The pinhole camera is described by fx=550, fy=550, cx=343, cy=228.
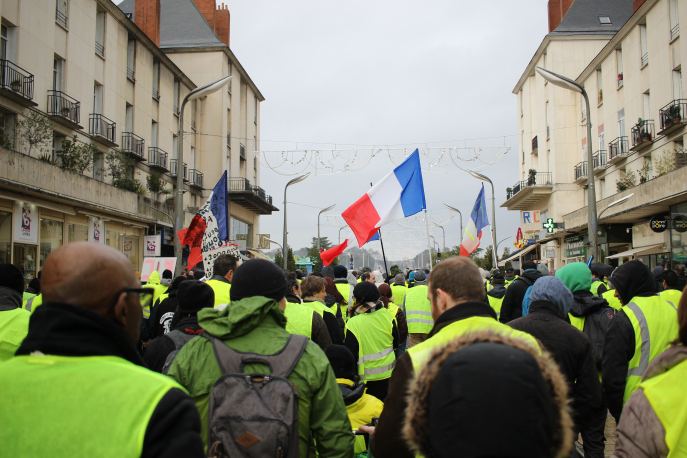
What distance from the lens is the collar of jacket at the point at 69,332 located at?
1666 millimetres

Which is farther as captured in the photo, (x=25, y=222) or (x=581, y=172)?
(x=581, y=172)

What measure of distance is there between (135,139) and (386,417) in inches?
1148

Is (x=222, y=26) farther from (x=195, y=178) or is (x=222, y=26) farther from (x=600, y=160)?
(x=600, y=160)

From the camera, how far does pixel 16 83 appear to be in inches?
721

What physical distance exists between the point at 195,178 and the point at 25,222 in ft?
67.4

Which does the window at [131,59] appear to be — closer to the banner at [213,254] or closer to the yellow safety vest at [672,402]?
the banner at [213,254]

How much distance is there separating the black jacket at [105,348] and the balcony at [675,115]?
25.6 m

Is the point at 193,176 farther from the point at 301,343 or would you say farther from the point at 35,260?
the point at 301,343


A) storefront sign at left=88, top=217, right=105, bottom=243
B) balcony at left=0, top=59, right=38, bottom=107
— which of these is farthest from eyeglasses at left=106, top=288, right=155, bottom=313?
storefront sign at left=88, top=217, right=105, bottom=243

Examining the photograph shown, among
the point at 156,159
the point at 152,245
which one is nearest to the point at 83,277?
the point at 152,245

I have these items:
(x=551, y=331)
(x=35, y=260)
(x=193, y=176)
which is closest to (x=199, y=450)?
(x=551, y=331)

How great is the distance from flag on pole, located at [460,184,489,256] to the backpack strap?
1406 centimetres

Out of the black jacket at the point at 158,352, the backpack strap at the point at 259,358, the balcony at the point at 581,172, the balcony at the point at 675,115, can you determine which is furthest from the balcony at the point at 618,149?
the backpack strap at the point at 259,358

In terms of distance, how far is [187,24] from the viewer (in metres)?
42.1
